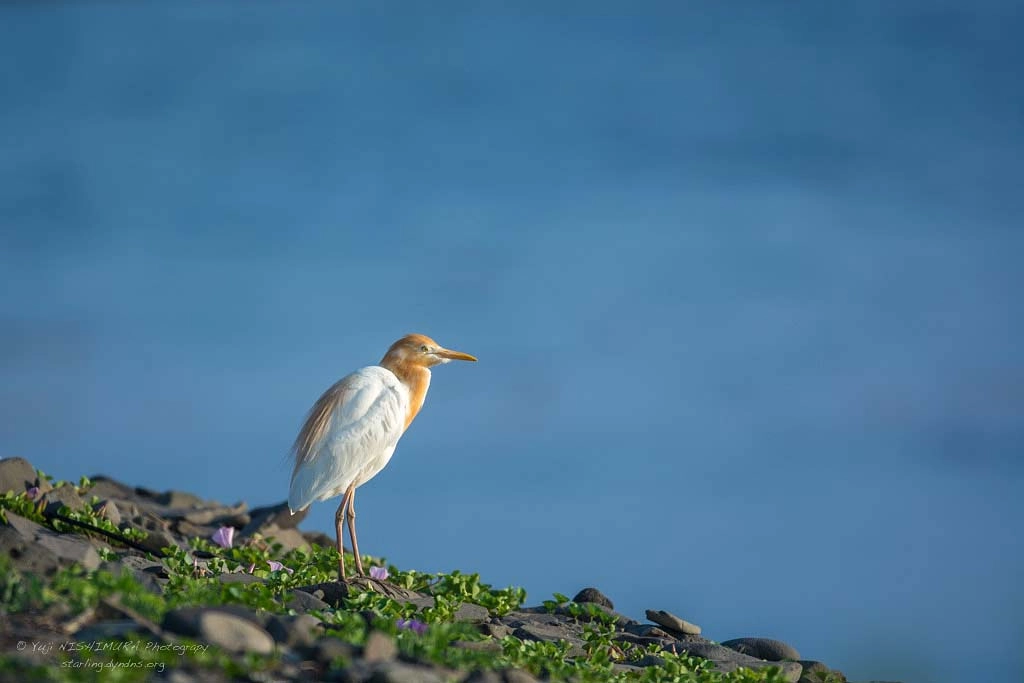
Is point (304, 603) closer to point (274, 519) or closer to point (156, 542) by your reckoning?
point (156, 542)

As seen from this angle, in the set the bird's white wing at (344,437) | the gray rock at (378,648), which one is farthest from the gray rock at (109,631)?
the bird's white wing at (344,437)

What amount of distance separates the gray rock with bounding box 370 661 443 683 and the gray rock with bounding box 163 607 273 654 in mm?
590

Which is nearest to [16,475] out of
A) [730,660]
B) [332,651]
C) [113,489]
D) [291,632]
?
[113,489]

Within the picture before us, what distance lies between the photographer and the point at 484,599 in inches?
393

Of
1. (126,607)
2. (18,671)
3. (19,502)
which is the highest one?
(19,502)

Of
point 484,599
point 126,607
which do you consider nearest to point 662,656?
point 484,599

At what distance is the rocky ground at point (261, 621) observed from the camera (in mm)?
5551

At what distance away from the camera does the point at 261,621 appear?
610 centimetres

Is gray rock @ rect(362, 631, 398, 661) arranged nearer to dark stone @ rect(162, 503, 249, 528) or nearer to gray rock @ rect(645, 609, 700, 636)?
gray rock @ rect(645, 609, 700, 636)

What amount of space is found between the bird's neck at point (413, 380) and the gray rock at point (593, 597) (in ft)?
7.93

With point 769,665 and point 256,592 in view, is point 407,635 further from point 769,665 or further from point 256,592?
point 769,665

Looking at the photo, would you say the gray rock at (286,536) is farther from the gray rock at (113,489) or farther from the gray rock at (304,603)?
the gray rock at (304,603)

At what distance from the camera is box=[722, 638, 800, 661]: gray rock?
33.1ft

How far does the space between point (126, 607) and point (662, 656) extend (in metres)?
4.62
